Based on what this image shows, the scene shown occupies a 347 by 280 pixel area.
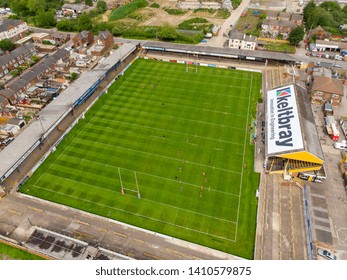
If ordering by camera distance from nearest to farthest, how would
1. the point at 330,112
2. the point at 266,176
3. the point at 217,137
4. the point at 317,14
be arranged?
the point at 266,176, the point at 217,137, the point at 330,112, the point at 317,14

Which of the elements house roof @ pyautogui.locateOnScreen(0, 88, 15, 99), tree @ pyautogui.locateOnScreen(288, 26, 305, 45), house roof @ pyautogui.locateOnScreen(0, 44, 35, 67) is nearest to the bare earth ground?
tree @ pyautogui.locateOnScreen(288, 26, 305, 45)

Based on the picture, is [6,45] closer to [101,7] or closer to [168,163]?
[101,7]

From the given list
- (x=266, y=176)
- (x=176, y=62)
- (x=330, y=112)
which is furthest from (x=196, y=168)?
(x=176, y=62)

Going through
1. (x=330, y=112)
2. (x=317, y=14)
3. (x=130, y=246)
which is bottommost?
(x=130, y=246)

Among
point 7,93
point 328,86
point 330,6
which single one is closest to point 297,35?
point 328,86

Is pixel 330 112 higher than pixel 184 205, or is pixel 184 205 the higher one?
pixel 330 112

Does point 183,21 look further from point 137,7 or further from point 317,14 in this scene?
point 317,14

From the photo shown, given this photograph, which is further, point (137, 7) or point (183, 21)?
point (137, 7)

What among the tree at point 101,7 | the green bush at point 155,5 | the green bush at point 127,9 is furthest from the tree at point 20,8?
the green bush at point 155,5
